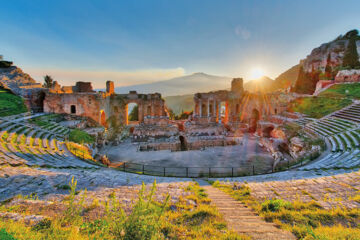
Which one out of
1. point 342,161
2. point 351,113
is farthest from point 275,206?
point 351,113

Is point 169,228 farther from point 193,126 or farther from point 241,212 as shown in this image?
point 193,126

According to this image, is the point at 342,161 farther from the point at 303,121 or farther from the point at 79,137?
the point at 79,137

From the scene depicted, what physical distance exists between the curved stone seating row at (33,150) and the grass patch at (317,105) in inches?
1108

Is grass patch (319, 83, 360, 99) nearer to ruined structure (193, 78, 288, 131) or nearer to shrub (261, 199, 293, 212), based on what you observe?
ruined structure (193, 78, 288, 131)

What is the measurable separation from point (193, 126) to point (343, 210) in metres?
20.1

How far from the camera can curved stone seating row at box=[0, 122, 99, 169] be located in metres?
9.30

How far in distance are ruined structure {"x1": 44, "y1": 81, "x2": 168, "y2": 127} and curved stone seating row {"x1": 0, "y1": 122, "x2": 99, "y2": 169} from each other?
9369 mm

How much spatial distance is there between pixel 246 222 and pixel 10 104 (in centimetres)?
2655

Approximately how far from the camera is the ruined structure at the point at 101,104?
78.3ft

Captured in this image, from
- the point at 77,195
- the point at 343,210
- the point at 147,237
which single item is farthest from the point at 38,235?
the point at 343,210

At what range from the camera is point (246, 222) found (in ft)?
15.2

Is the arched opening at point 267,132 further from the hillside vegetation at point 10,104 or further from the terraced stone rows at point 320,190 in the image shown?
the hillside vegetation at point 10,104

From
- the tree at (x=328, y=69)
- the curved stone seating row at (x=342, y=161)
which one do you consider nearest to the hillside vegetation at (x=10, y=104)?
the curved stone seating row at (x=342, y=161)

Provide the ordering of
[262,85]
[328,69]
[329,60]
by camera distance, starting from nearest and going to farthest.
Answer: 1. [328,69]
2. [329,60]
3. [262,85]
